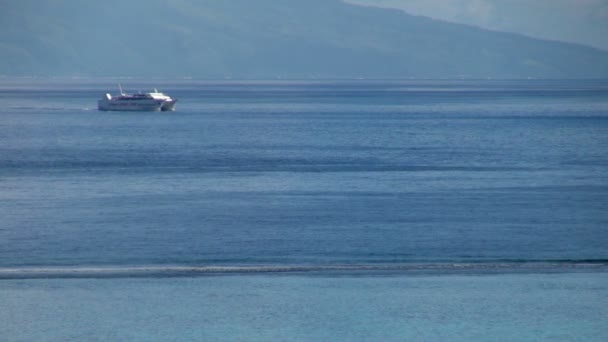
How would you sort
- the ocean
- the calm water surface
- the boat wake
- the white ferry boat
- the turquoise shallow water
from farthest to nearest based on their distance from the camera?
1. the white ferry boat
2. the calm water surface
3. the boat wake
4. the ocean
5. the turquoise shallow water

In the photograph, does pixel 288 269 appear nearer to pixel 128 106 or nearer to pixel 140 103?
pixel 140 103

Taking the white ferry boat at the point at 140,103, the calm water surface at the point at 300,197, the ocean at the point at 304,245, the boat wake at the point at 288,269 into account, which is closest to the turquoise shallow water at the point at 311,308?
the ocean at the point at 304,245

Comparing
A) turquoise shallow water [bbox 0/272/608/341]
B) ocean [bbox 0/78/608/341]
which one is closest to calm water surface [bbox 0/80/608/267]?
ocean [bbox 0/78/608/341]

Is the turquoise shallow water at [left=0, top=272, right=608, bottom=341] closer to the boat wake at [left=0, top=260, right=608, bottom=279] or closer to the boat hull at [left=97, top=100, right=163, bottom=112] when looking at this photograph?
the boat wake at [left=0, top=260, right=608, bottom=279]

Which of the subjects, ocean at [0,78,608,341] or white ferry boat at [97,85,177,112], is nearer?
ocean at [0,78,608,341]

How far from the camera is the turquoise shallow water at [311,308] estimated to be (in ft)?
44.0

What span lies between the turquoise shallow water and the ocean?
0.14 ft

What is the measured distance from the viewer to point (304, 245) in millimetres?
19922

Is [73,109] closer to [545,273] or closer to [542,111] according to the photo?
[542,111]

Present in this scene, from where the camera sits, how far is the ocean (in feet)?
46.2

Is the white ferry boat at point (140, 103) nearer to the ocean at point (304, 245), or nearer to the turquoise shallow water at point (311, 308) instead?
the ocean at point (304, 245)

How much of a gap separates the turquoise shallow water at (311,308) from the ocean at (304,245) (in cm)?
4

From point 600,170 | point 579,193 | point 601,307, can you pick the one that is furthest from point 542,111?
point 601,307

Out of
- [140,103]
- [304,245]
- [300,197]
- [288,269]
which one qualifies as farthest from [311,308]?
[140,103]
